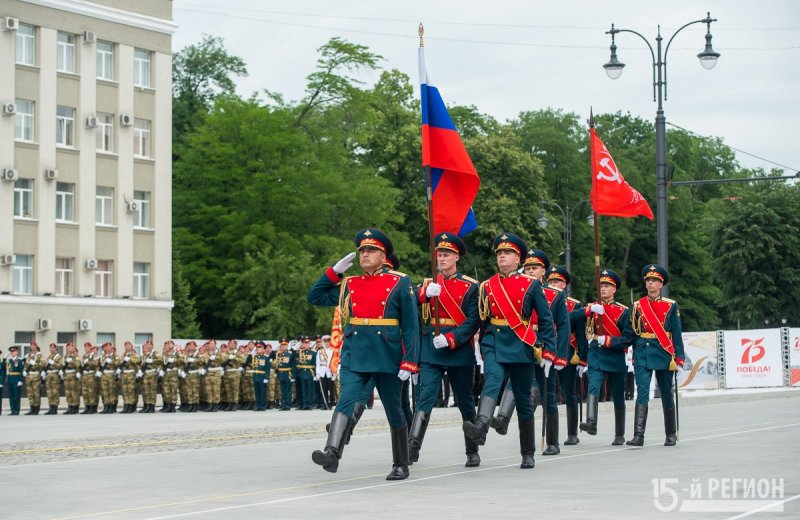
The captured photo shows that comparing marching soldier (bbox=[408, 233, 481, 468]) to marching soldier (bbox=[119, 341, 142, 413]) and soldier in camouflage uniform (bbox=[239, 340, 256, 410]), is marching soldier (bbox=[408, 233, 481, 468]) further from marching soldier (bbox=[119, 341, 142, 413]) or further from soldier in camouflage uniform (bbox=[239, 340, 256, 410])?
marching soldier (bbox=[119, 341, 142, 413])

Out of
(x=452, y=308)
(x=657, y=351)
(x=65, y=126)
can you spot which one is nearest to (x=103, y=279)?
(x=65, y=126)

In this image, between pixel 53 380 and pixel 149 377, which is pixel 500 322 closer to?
pixel 149 377

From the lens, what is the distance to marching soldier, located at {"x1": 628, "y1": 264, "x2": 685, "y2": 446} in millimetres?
16250

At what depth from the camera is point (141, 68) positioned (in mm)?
55188

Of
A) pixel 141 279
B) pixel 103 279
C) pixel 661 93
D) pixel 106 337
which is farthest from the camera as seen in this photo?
pixel 141 279

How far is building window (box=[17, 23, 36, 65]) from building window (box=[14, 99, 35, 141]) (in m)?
1.47

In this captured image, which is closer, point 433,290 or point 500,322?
point 433,290

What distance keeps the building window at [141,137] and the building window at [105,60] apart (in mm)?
2244

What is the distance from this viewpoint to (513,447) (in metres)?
16.3

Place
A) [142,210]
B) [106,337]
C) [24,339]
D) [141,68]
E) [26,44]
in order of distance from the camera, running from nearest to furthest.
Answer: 1. [26,44]
2. [24,339]
3. [106,337]
4. [141,68]
5. [142,210]

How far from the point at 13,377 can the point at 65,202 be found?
16.4m

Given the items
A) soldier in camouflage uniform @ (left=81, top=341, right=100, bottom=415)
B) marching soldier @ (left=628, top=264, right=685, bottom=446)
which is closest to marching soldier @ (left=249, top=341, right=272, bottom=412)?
soldier in camouflage uniform @ (left=81, top=341, right=100, bottom=415)

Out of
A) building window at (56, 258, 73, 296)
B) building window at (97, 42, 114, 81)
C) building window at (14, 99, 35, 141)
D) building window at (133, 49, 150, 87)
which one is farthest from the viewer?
building window at (133, 49, 150, 87)

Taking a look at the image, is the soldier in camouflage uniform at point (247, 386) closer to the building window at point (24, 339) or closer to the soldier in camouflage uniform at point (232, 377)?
the soldier in camouflage uniform at point (232, 377)
